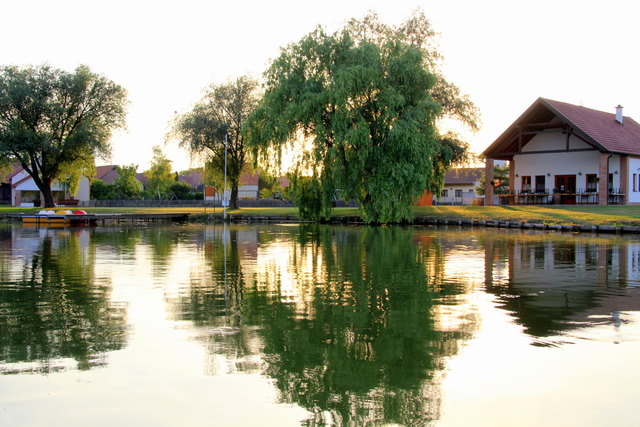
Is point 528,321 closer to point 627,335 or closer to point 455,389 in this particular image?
point 627,335

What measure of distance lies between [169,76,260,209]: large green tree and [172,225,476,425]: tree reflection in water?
4328 cm

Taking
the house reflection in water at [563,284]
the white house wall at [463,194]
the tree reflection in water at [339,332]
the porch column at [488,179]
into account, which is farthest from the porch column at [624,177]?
the white house wall at [463,194]

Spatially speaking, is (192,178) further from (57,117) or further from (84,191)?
(57,117)

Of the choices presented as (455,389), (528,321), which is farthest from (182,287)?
(455,389)

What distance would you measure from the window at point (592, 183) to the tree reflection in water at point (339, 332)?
33.4 meters

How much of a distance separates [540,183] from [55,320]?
43643 millimetres

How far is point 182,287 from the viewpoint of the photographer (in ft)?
38.3

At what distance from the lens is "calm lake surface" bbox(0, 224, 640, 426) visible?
5.12 meters

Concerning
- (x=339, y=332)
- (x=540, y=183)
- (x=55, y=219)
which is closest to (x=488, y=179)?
(x=540, y=183)

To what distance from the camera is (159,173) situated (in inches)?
3659

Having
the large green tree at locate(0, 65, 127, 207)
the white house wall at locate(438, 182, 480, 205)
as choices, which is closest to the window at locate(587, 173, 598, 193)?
the white house wall at locate(438, 182, 480, 205)

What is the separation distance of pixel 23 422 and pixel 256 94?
55.4m

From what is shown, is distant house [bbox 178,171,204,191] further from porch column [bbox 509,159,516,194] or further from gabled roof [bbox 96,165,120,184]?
porch column [bbox 509,159,516,194]

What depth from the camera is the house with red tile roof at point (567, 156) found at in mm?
42344
